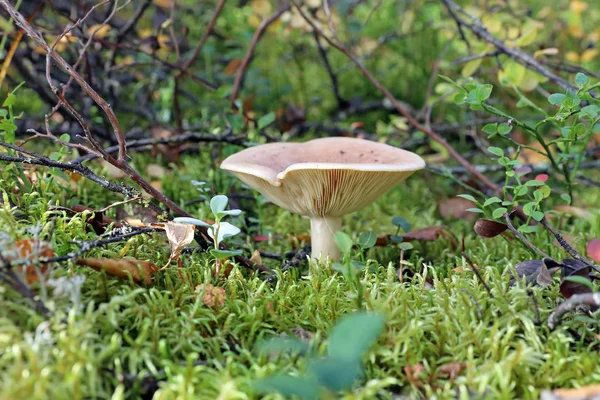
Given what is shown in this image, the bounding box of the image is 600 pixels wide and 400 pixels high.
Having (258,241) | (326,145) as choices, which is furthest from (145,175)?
(326,145)

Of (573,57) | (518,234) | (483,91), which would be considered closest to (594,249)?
(518,234)

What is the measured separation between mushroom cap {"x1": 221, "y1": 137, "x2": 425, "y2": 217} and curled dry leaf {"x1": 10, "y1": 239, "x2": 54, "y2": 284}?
2.18 ft

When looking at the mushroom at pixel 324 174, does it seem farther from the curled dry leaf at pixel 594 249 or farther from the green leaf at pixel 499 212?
the curled dry leaf at pixel 594 249

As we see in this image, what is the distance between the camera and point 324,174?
1.71m

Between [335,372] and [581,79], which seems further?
[581,79]

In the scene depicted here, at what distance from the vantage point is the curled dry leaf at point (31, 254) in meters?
1.24

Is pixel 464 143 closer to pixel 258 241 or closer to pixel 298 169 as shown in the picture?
pixel 258 241

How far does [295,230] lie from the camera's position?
2.44m

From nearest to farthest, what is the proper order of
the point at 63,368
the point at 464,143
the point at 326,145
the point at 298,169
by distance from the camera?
the point at 63,368, the point at 298,169, the point at 326,145, the point at 464,143

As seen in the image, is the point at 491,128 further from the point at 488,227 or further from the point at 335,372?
the point at 335,372

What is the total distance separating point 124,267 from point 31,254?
25 cm

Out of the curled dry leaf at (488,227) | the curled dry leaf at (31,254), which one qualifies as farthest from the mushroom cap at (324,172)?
the curled dry leaf at (31,254)

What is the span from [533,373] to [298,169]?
887 mm

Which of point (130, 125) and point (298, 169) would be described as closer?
point (298, 169)
